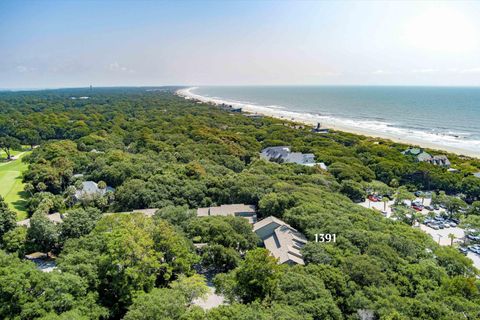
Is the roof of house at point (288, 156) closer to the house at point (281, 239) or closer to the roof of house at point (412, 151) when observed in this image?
the roof of house at point (412, 151)

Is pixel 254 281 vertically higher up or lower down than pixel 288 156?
higher up

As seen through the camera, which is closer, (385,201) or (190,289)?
(190,289)

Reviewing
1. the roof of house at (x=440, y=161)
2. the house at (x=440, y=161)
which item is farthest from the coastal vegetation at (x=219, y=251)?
the roof of house at (x=440, y=161)

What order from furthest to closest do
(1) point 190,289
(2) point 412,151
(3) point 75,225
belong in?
(2) point 412,151
(3) point 75,225
(1) point 190,289

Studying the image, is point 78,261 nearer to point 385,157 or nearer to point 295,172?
point 295,172

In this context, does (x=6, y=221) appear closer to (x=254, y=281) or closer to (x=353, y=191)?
(x=254, y=281)

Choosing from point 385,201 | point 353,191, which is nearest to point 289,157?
point 353,191

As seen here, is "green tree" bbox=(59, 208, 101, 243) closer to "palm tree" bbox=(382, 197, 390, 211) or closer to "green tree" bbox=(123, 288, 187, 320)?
"green tree" bbox=(123, 288, 187, 320)
